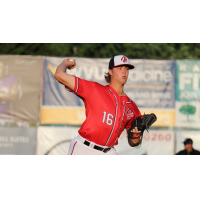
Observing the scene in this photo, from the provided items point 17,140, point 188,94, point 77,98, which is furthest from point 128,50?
point 17,140

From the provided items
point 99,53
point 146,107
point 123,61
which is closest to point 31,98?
point 146,107

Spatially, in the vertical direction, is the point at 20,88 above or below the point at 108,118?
above

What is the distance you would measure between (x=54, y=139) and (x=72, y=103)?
1203mm

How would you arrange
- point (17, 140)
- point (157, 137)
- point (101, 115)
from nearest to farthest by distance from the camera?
1. point (101, 115)
2. point (17, 140)
3. point (157, 137)

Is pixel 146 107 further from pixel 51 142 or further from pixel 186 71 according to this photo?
pixel 51 142

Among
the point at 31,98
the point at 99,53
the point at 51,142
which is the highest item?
the point at 99,53

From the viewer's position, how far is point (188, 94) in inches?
315

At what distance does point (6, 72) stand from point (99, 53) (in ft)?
29.4

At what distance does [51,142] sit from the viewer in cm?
777

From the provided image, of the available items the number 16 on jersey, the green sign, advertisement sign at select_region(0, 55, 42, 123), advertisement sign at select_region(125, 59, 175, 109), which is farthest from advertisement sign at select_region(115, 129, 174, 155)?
the number 16 on jersey

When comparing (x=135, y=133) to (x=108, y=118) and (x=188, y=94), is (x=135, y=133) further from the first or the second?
(x=188, y=94)

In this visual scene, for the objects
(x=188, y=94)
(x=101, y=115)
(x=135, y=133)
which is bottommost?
(x=135, y=133)

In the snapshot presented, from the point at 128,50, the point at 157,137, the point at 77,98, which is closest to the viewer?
the point at 157,137

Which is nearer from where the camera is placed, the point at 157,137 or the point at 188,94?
the point at 157,137
